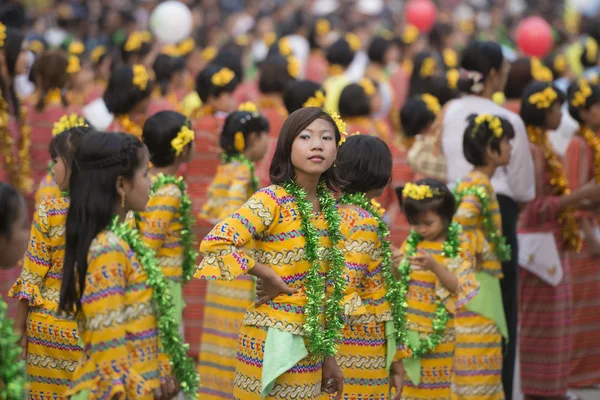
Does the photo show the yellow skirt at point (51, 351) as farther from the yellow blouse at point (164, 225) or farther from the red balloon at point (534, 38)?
the red balloon at point (534, 38)

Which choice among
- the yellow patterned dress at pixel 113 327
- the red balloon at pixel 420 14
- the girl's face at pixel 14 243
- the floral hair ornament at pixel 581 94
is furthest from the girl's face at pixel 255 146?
the red balloon at pixel 420 14

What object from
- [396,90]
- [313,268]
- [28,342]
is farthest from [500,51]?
[396,90]

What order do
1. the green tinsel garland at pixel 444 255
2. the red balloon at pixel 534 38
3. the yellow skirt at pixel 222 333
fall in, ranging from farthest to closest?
the red balloon at pixel 534 38
the yellow skirt at pixel 222 333
the green tinsel garland at pixel 444 255

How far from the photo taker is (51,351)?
182 inches

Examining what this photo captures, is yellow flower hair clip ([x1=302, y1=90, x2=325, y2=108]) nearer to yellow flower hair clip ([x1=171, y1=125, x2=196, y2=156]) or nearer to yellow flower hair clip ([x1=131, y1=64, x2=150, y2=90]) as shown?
yellow flower hair clip ([x1=131, y1=64, x2=150, y2=90])

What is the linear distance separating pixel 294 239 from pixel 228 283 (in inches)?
95.2

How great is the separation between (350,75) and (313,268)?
8.56m

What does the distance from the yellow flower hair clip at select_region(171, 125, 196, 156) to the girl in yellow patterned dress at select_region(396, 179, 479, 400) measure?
1.22 metres

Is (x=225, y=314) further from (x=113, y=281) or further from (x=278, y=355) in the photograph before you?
(x=113, y=281)

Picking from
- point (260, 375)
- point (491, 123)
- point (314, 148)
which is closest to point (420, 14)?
point (491, 123)

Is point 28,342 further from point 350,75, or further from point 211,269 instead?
point 350,75

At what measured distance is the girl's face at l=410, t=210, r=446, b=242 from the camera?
221 inches

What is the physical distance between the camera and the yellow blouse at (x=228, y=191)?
21.8 feet

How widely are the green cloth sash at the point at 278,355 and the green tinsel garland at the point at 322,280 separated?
0.23 feet
